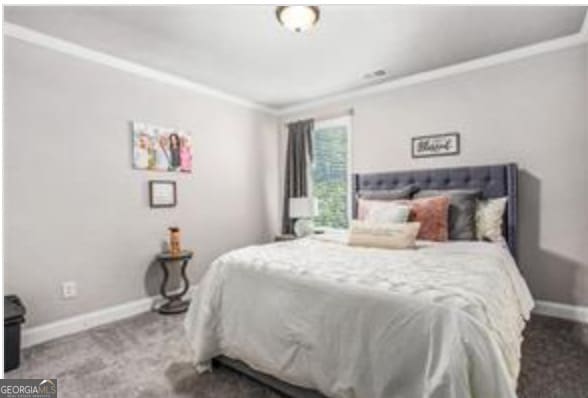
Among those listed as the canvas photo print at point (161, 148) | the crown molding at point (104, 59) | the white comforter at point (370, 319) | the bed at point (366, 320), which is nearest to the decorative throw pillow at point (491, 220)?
the bed at point (366, 320)

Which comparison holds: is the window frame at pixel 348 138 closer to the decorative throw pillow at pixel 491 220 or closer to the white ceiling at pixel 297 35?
the white ceiling at pixel 297 35

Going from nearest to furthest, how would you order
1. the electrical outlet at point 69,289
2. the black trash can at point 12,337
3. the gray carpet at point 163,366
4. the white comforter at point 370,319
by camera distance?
the white comforter at point 370,319 < the gray carpet at point 163,366 < the black trash can at point 12,337 < the electrical outlet at point 69,289

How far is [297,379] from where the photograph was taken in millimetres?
1771

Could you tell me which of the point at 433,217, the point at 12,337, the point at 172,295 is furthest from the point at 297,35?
the point at 12,337

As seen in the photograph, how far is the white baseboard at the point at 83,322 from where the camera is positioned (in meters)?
2.66

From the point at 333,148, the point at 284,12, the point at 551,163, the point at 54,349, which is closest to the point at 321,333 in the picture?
the point at 284,12

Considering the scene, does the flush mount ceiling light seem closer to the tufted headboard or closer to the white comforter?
the white comforter

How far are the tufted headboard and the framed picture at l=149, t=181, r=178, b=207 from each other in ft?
6.62

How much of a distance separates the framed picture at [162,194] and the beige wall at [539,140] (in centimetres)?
279

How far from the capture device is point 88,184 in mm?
3023

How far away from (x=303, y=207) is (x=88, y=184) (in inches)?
95.5

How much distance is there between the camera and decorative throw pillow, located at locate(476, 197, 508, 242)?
291 centimetres

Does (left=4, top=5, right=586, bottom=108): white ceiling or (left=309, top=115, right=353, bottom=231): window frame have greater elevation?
(left=4, top=5, right=586, bottom=108): white ceiling

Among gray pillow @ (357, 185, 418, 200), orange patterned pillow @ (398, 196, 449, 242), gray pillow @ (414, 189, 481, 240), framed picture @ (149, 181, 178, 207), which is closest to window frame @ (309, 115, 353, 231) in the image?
gray pillow @ (357, 185, 418, 200)
